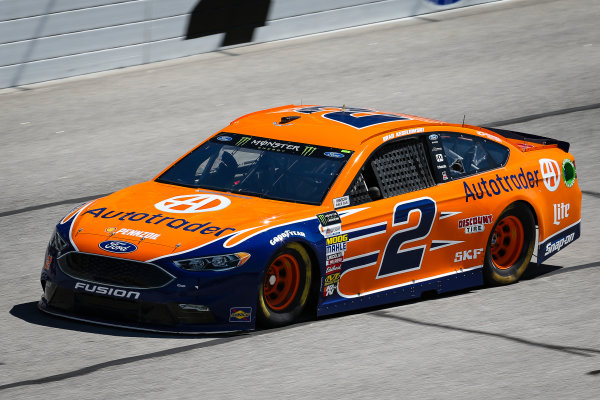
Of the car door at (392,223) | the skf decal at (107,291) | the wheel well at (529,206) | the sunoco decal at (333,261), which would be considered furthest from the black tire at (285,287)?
the wheel well at (529,206)

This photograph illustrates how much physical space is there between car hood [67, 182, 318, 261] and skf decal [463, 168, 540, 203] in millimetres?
1576

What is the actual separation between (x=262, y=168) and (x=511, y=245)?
228 cm

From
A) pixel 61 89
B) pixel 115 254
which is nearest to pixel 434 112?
pixel 61 89

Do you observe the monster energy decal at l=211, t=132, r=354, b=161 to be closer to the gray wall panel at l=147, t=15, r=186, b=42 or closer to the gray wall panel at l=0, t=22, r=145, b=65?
the gray wall panel at l=0, t=22, r=145, b=65

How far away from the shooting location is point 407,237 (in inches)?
344

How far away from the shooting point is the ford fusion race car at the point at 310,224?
7.76m

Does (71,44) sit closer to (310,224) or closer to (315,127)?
(315,127)

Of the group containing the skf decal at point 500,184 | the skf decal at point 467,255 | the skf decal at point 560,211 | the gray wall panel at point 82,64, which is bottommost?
the gray wall panel at point 82,64

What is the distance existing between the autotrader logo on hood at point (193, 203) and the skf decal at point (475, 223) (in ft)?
6.18

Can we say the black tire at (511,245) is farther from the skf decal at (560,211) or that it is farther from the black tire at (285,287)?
the black tire at (285,287)

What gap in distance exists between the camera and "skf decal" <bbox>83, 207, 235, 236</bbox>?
789cm

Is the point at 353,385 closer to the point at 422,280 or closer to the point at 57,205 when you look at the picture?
the point at 422,280

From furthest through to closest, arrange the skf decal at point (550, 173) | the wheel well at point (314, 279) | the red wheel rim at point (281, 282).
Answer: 1. the skf decal at point (550, 173)
2. the wheel well at point (314, 279)
3. the red wheel rim at point (281, 282)

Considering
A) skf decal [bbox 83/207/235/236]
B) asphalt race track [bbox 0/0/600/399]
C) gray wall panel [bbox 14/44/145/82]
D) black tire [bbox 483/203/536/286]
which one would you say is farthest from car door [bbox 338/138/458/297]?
gray wall panel [bbox 14/44/145/82]
